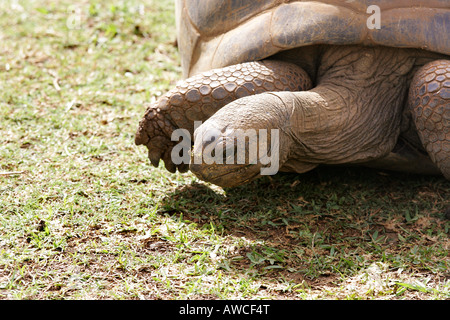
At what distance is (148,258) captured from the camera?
311cm

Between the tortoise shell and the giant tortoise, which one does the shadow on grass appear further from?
the tortoise shell

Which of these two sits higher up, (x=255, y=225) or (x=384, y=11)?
(x=384, y=11)

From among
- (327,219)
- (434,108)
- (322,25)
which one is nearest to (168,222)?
(327,219)

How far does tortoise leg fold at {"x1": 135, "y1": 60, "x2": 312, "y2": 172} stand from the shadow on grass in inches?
17.6

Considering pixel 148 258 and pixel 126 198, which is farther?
pixel 126 198

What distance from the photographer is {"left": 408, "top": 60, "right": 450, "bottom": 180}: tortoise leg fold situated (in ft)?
10.8

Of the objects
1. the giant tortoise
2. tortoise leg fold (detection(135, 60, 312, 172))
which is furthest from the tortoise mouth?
tortoise leg fold (detection(135, 60, 312, 172))

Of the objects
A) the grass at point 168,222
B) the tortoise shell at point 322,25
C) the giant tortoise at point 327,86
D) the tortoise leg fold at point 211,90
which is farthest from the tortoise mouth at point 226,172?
the tortoise shell at point 322,25

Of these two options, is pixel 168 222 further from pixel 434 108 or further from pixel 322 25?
pixel 434 108

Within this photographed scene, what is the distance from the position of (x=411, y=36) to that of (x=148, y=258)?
1919mm

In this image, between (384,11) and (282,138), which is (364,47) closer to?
(384,11)

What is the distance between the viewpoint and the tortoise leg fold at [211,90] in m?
3.53

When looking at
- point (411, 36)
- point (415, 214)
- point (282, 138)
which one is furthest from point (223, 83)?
point (415, 214)
